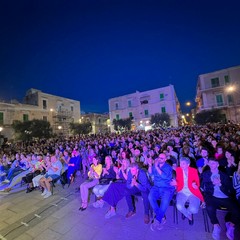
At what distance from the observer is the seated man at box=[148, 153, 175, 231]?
3.19m

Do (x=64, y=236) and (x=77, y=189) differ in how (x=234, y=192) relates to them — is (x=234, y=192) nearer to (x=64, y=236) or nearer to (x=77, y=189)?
(x=64, y=236)

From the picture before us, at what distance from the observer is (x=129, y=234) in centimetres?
302

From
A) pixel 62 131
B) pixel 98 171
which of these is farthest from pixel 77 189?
pixel 62 131

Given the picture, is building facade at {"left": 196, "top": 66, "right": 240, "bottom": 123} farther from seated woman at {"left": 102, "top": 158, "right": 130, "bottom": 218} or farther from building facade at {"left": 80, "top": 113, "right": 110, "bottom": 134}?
building facade at {"left": 80, "top": 113, "right": 110, "bottom": 134}

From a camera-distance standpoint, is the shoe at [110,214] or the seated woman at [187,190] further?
the shoe at [110,214]

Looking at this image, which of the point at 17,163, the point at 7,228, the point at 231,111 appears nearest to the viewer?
the point at 7,228

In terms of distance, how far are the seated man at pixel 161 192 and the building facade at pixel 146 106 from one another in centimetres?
3345

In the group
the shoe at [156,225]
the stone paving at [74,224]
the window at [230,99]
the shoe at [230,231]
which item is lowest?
the stone paving at [74,224]

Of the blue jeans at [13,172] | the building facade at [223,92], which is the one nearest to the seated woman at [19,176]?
the blue jeans at [13,172]

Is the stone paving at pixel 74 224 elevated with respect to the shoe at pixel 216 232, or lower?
lower

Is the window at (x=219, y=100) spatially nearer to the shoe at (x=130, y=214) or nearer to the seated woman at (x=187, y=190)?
the seated woman at (x=187, y=190)

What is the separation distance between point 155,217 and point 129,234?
621mm

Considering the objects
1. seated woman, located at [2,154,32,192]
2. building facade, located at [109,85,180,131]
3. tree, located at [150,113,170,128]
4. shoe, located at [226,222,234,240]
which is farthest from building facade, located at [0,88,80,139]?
shoe, located at [226,222,234,240]

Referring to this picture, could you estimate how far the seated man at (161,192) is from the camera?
126 inches
